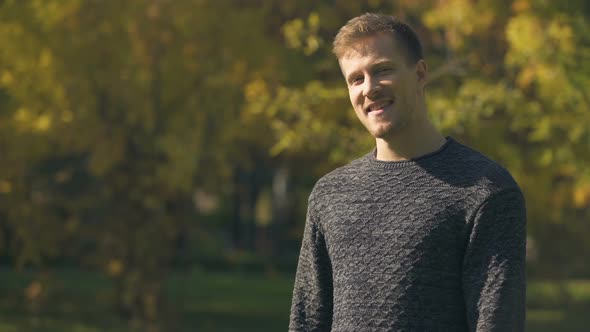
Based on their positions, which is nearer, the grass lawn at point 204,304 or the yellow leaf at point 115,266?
the yellow leaf at point 115,266

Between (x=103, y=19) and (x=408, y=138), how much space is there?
13.1m

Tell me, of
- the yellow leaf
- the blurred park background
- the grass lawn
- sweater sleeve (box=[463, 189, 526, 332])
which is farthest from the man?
the grass lawn

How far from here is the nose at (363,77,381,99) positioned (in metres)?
3.13

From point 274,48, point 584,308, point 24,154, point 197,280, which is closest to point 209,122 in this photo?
point 274,48

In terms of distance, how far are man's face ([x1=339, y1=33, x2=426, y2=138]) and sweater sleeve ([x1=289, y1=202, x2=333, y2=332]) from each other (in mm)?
395

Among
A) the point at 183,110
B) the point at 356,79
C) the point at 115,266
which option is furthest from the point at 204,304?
the point at 356,79

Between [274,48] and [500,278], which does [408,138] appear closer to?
[500,278]

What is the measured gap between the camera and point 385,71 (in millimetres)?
3156

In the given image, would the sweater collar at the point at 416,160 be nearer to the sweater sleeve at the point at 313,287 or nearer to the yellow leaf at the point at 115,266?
the sweater sleeve at the point at 313,287

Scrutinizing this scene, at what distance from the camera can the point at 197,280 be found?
29.7 meters

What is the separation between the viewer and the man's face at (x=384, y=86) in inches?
124

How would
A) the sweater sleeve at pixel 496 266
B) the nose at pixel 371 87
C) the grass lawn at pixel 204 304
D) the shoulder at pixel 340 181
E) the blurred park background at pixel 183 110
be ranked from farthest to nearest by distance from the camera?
the grass lawn at pixel 204 304, the blurred park background at pixel 183 110, the shoulder at pixel 340 181, the nose at pixel 371 87, the sweater sleeve at pixel 496 266

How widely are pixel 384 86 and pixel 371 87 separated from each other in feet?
0.12

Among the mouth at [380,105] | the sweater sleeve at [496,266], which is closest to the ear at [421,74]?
the mouth at [380,105]
